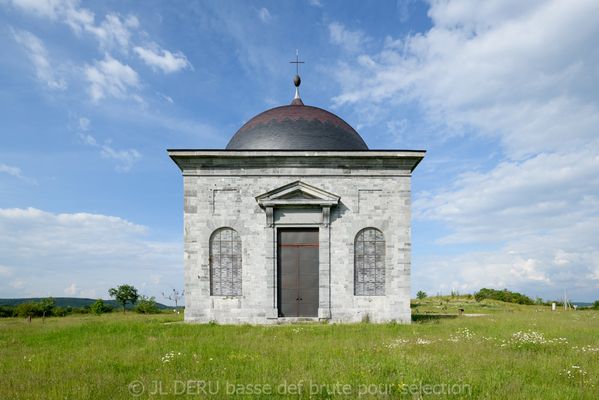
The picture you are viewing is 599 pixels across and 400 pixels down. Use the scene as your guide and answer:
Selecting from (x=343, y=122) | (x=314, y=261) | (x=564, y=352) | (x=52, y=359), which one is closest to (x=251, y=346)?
(x=52, y=359)

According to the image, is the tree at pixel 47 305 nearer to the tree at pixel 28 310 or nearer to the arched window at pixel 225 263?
the tree at pixel 28 310

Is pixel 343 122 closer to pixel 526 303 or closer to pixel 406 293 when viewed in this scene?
pixel 406 293

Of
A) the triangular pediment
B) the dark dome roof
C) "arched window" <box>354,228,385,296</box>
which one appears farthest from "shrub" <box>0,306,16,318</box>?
"arched window" <box>354,228,385,296</box>

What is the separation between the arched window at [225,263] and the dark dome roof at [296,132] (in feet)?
13.6

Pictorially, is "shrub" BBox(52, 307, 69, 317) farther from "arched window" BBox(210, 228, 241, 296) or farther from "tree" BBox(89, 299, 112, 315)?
"arched window" BBox(210, 228, 241, 296)

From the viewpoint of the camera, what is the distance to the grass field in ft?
20.9

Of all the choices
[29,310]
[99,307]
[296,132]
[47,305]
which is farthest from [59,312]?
[296,132]

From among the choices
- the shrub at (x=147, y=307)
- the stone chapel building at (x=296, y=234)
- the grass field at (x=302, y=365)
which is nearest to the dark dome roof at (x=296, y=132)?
the stone chapel building at (x=296, y=234)

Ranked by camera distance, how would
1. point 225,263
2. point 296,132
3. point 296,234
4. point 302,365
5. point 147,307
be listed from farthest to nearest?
point 147,307 < point 296,132 < point 296,234 < point 225,263 < point 302,365

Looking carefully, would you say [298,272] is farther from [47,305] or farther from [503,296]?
[503,296]

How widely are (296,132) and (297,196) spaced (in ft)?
10.6

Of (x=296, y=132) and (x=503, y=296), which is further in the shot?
(x=503, y=296)

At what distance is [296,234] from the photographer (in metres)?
16.5

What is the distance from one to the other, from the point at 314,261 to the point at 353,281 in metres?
1.80
